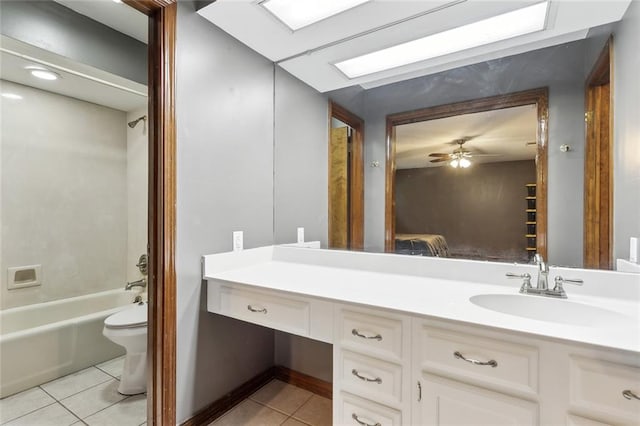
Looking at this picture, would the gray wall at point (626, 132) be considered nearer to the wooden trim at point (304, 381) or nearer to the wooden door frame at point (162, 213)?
the wooden trim at point (304, 381)

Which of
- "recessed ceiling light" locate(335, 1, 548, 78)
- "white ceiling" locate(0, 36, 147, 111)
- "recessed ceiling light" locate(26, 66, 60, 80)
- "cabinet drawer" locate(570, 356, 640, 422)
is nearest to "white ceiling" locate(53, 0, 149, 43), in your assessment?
"white ceiling" locate(0, 36, 147, 111)

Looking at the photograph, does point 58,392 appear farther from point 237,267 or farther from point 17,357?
point 237,267

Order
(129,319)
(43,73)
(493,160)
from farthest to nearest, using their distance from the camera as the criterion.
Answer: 1. (43,73)
2. (129,319)
3. (493,160)

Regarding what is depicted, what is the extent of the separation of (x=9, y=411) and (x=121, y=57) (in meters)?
2.30

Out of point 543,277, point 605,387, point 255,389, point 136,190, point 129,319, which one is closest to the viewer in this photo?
point 605,387

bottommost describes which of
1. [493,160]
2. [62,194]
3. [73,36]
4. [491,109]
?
[62,194]

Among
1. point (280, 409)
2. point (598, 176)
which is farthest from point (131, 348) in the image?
point (598, 176)

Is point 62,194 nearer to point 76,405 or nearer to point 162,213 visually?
point 76,405

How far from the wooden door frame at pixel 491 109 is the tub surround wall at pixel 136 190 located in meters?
2.25

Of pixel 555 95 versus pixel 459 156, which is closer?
pixel 555 95

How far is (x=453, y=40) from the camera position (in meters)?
1.56

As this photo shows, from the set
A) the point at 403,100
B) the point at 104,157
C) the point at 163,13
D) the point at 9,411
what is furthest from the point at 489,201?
the point at 104,157

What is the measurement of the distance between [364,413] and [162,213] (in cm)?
122

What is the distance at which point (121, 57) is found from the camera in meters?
2.11
